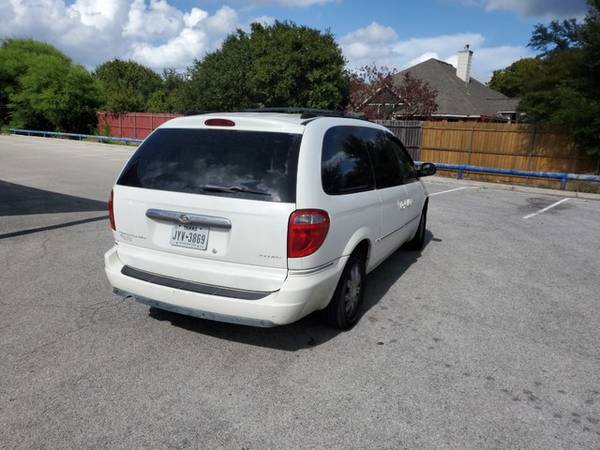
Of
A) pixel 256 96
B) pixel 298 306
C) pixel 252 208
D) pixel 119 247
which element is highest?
pixel 256 96

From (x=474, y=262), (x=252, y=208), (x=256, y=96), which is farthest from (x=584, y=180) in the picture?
(x=256, y=96)

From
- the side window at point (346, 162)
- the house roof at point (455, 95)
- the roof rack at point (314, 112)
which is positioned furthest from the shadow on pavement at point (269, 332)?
the house roof at point (455, 95)

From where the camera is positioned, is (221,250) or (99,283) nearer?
(221,250)

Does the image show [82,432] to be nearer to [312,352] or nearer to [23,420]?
[23,420]

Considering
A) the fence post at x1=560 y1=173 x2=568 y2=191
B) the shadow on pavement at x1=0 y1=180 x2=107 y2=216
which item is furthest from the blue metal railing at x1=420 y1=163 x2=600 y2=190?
the shadow on pavement at x1=0 y1=180 x2=107 y2=216

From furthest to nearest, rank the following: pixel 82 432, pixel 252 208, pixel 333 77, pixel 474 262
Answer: pixel 333 77 → pixel 474 262 → pixel 252 208 → pixel 82 432

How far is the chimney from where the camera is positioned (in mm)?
37594

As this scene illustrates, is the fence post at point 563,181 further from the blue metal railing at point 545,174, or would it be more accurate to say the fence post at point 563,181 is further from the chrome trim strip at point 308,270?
Answer: the chrome trim strip at point 308,270

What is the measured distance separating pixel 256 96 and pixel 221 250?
30543mm

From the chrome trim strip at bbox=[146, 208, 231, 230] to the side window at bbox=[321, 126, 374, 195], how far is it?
30.3 inches

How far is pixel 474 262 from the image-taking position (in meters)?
6.13

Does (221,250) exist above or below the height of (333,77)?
below

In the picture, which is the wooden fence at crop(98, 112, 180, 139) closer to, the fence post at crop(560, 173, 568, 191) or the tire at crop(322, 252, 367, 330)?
the fence post at crop(560, 173, 568, 191)

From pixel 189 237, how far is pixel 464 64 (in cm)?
3974
